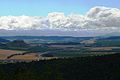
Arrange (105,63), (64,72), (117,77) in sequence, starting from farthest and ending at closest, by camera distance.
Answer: (105,63)
(64,72)
(117,77)

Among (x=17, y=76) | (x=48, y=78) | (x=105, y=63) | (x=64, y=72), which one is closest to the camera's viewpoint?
(x=17, y=76)

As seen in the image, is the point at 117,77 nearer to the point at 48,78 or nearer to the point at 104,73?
the point at 104,73

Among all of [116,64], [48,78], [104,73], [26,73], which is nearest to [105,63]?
[116,64]

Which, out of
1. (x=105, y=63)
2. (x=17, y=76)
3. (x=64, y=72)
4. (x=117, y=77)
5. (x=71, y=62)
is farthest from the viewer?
(x=71, y=62)

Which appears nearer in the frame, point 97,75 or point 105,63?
point 97,75

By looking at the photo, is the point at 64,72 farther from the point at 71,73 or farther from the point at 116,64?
the point at 116,64

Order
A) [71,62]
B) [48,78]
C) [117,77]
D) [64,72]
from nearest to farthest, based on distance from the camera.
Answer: [48,78]
[117,77]
[64,72]
[71,62]

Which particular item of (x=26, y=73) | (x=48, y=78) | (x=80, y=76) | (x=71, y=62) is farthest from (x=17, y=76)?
(x=71, y=62)

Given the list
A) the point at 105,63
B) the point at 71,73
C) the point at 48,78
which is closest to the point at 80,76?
the point at 71,73

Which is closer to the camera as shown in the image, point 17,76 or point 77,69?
point 17,76
